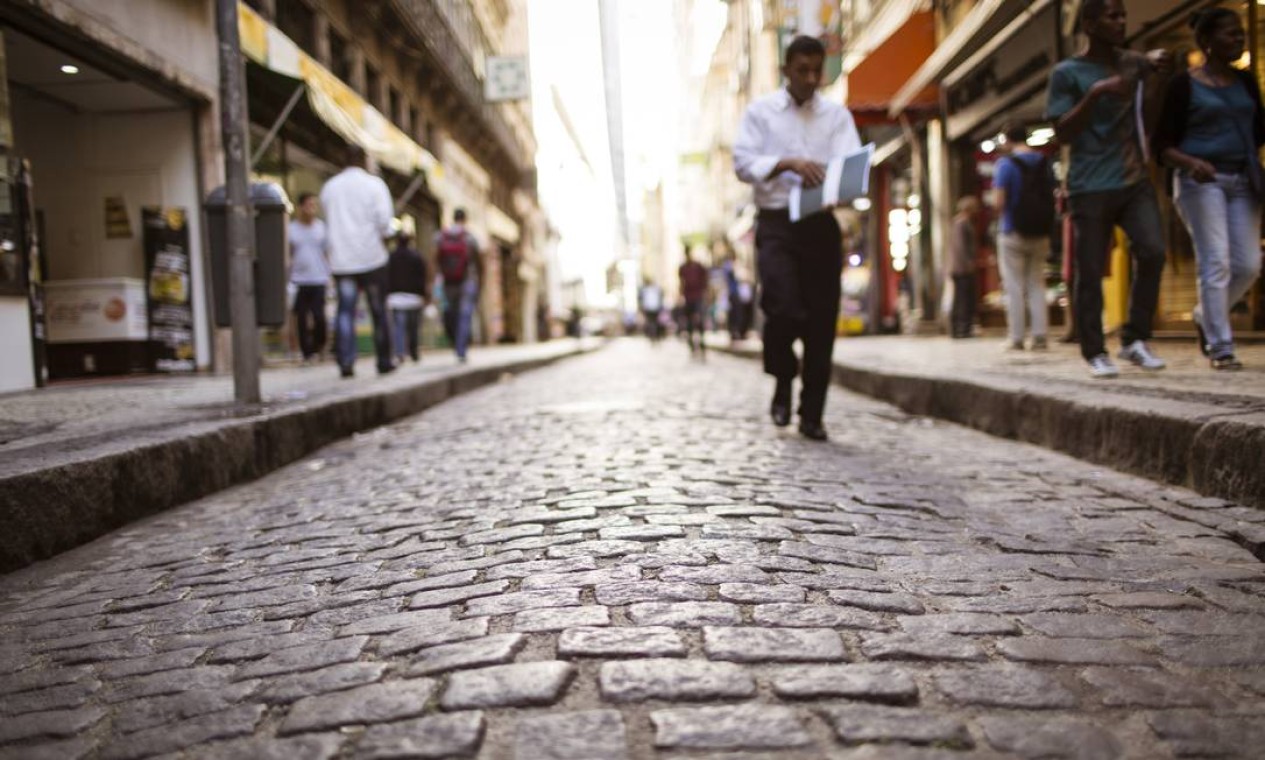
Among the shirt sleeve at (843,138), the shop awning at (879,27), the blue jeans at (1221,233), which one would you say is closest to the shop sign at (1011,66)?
the shop awning at (879,27)

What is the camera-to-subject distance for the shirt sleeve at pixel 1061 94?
5.52 m

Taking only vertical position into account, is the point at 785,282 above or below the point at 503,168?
below

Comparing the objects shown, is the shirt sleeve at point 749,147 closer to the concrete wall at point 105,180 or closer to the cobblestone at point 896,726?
the cobblestone at point 896,726

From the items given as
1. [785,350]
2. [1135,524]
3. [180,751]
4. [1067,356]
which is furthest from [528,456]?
[1067,356]

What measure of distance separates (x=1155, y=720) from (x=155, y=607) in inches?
90.5

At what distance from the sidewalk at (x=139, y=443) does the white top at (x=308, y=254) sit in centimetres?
356

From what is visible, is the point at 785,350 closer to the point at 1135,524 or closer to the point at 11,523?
the point at 1135,524

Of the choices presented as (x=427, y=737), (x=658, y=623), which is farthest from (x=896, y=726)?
(x=427, y=737)

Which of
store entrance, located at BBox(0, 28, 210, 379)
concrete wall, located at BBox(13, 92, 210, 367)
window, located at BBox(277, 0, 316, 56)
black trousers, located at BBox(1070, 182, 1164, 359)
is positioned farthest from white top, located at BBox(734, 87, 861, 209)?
window, located at BBox(277, 0, 316, 56)

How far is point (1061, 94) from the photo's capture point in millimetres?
5555

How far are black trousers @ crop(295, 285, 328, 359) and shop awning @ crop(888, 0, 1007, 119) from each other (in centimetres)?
830

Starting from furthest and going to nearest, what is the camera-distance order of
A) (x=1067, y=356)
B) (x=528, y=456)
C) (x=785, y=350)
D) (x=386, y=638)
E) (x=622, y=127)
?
(x=622, y=127) < (x=1067, y=356) < (x=785, y=350) < (x=528, y=456) < (x=386, y=638)

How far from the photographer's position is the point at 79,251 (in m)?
11.2

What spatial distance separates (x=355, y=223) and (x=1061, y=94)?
612cm
